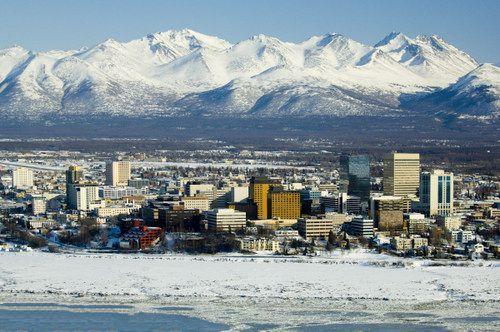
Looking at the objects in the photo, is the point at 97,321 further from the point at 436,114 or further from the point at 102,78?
the point at 102,78

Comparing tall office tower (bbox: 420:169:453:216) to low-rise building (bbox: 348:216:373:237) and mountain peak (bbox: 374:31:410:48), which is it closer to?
low-rise building (bbox: 348:216:373:237)

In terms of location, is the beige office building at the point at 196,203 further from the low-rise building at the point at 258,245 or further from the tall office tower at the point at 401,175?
the low-rise building at the point at 258,245

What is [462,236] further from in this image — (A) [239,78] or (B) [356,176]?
(A) [239,78]

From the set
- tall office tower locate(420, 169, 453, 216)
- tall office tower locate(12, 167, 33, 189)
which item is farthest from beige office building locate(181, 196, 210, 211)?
tall office tower locate(12, 167, 33, 189)

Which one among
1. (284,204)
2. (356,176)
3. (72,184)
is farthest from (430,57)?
(284,204)

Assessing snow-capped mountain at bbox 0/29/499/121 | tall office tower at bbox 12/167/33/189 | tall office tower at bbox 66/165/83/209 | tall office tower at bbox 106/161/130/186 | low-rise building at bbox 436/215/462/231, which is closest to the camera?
low-rise building at bbox 436/215/462/231

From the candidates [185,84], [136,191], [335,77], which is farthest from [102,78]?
[136,191]

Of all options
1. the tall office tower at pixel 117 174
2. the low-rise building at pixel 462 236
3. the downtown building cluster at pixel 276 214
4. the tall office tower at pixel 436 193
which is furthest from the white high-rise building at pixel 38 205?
the low-rise building at pixel 462 236
